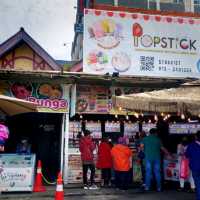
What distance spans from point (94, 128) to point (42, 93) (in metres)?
2.25

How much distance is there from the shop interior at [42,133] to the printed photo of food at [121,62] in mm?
2947

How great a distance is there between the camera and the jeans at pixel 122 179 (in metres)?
12.4

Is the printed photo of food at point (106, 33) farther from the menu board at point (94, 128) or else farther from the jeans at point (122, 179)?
the jeans at point (122, 179)

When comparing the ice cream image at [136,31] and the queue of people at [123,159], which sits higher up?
the ice cream image at [136,31]

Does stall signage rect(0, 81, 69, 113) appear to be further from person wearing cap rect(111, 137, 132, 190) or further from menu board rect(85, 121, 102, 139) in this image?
person wearing cap rect(111, 137, 132, 190)

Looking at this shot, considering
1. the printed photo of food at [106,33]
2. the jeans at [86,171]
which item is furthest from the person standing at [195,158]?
the printed photo of food at [106,33]

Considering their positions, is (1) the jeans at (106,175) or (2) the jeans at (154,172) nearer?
(2) the jeans at (154,172)

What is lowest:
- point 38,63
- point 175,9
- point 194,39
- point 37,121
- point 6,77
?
point 37,121

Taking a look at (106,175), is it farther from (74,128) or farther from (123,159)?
(74,128)

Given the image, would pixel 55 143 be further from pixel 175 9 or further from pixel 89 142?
pixel 175 9

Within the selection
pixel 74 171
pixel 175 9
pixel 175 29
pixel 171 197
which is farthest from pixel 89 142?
pixel 175 9

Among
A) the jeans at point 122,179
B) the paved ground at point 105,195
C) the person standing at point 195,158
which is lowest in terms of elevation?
the paved ground at point 105,195

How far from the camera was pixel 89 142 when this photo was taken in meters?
12.5

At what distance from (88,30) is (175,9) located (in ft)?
16.5
